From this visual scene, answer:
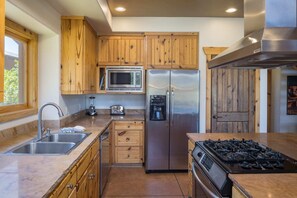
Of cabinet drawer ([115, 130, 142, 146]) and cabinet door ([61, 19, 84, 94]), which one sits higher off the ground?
cabinet door ([61, 19, 84, 94])

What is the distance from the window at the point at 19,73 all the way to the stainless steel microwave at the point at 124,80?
1.50m

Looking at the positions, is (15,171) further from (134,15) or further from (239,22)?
(239,22)

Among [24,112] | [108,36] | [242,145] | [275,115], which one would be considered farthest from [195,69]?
[275,115]

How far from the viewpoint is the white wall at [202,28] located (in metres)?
4.42

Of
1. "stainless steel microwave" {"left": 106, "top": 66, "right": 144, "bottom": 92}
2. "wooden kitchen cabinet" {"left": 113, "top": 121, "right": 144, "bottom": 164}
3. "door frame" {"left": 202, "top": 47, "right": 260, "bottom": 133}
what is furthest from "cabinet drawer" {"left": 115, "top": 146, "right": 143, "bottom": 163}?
"door frame" {"left": 202, "top": 47, "right": 260, "bottom": 133}

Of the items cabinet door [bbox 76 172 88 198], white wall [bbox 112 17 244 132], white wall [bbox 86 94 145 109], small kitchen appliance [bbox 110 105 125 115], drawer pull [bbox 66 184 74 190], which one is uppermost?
white wall [bbox 112 17 244 132]

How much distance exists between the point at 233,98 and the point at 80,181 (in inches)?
126

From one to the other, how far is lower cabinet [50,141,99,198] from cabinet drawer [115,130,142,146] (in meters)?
1.67

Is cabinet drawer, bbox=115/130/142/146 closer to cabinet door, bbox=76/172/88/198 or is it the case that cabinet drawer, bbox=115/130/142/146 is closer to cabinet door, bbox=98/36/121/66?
cabinet door, bbox=98/36/121/66

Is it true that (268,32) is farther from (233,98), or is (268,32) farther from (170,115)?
(233,98)

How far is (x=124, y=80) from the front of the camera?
4.52m

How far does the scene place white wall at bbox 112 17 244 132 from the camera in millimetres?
4422

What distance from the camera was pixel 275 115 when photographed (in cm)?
623

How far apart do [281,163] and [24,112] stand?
246 cm
